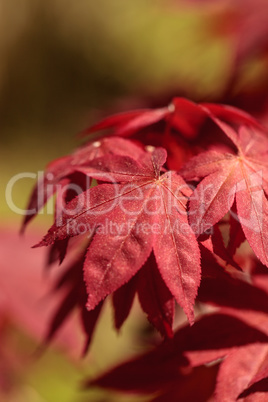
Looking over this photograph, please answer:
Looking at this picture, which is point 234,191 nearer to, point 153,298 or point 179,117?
point 153,298

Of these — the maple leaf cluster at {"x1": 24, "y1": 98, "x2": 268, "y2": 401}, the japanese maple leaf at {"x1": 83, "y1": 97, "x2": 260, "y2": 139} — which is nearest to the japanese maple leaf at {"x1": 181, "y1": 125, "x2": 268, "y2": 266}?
the maple leaf cluster at {"x1": 24, "y1": 98, "x2": 268, "y2": 401}

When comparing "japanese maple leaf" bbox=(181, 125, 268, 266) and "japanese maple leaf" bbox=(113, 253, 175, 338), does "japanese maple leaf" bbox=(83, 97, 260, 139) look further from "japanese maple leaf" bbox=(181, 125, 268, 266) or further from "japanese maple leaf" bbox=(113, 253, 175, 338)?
"japanese maple leaf" bbox=(113, 253, 175, 338)

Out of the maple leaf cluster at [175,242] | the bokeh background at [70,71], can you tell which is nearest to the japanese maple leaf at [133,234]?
the maple leaf cluster at [175,242]

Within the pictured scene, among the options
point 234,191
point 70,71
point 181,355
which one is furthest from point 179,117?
point 70,71

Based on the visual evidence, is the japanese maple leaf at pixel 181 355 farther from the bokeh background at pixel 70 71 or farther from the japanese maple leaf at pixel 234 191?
the bokeh background at pixel 70 71

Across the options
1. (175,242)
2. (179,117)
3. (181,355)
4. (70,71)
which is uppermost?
(70,71)

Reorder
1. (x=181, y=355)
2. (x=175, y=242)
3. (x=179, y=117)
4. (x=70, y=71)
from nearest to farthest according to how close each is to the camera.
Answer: (x=175, y=242)
(x=181, y=355)
(x=179, y=117)
(x=70, y=71)

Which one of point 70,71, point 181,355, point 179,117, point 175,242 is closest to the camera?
point 175,242
